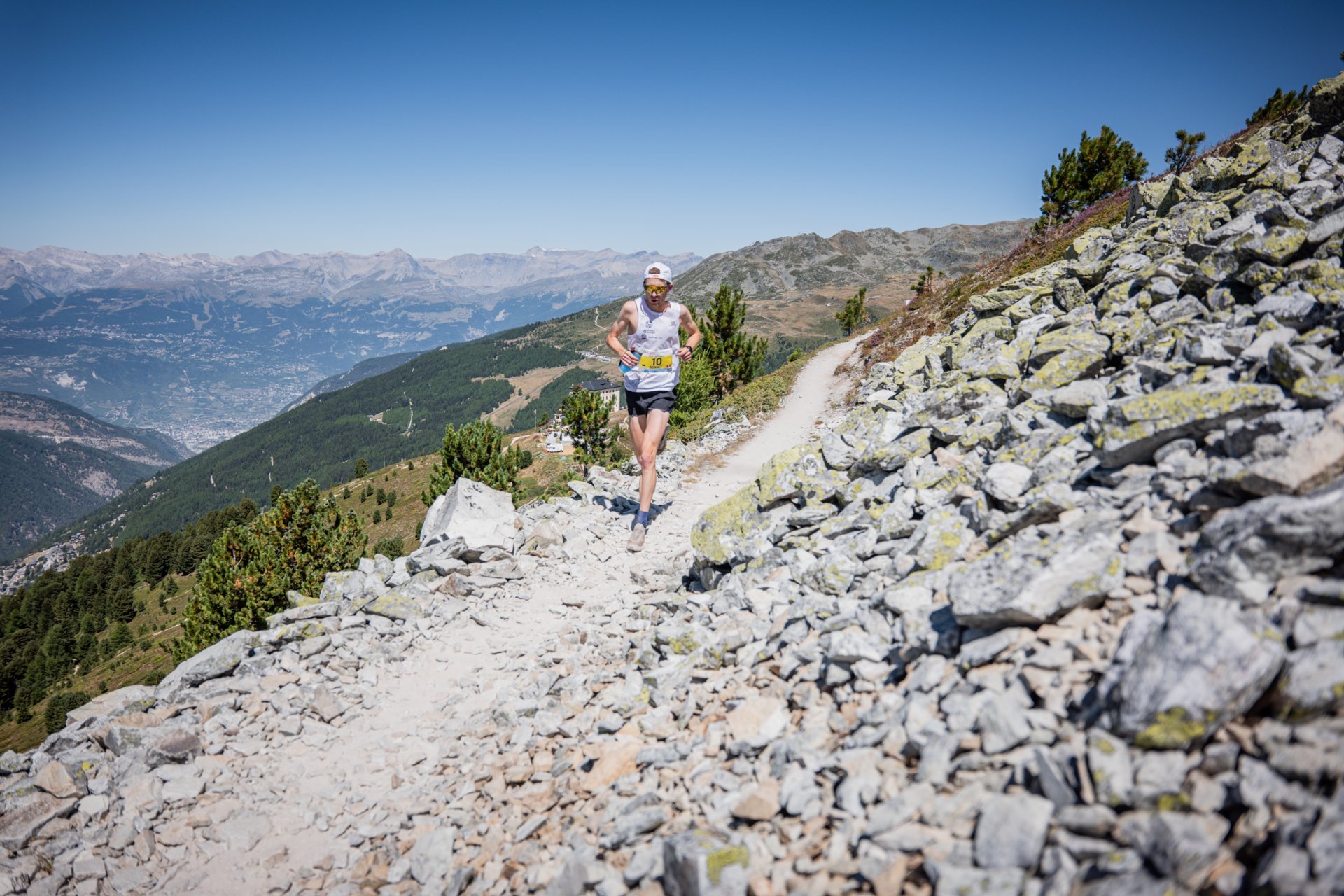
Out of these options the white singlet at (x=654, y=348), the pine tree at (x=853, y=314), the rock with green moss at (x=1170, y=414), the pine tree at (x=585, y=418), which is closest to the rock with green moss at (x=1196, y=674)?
the rock with green moss at (x=1170, y=414)

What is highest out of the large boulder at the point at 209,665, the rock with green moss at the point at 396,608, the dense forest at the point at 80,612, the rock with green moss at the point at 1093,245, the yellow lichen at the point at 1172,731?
the rock with green moss at the point at 1093,245

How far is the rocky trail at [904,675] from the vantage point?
3.16m

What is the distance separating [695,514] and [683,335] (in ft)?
13.8

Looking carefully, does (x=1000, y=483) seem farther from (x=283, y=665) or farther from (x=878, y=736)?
(x=283, y=665)

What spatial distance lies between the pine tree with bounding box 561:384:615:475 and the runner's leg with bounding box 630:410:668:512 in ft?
69.9

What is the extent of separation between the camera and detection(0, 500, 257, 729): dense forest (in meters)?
85.6

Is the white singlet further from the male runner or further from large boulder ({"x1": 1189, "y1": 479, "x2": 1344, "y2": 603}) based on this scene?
large boulder ({"x1": 1189, "y1": 479, "x2": 1344, "y2": 603})

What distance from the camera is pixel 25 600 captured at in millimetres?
112812

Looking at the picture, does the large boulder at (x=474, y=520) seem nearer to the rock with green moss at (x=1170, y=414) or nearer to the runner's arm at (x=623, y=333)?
the runner's arm at (x=623, y=333)

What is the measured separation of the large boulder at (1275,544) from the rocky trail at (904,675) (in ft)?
0.06

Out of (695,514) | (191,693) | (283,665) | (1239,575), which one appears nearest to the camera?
(1239,575)

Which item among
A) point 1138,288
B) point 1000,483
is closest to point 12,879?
point 1000,483

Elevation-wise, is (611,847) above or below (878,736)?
below

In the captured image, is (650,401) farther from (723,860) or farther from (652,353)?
(723,860)
